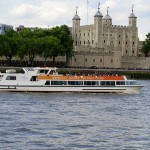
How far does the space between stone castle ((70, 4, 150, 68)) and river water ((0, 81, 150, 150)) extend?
91253 millimetres

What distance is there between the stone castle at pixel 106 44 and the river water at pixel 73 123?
91253 millimetres

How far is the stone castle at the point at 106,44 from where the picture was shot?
6284 inches

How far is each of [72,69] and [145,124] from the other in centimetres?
9179

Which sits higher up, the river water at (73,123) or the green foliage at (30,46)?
the green foliage at (30,46)

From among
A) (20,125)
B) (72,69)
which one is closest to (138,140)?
(20,125)

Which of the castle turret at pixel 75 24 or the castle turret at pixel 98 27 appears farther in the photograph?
the castle turret at pixel 75 24

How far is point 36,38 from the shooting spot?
482 feet

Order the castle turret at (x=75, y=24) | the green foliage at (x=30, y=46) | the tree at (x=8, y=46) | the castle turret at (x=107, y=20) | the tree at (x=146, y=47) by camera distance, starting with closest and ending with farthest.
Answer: the tree at (x=8, y=46) → the green foliage at (x=30, y=46) → the castle turret at (x=107, y=20) → the tree at (x=146, y=47) → the castle turret at (x=75, y=24)

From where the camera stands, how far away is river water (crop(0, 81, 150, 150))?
127ft

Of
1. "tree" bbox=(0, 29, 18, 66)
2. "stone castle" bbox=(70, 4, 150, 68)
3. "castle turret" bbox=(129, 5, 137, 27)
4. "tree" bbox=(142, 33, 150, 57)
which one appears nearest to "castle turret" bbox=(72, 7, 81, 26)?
"stone castle" bbox=(70, 4, 150, 68)

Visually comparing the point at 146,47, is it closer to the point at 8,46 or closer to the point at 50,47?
the point at 50,47

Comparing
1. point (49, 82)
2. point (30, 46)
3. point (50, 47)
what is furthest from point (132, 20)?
point (49, 82)

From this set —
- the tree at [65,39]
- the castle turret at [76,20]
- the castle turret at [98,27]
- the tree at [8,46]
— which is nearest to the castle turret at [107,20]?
the castle turret at [98,27]

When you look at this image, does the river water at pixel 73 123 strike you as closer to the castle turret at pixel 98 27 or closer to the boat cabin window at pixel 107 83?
the boat cabin window at pixel 107 83
